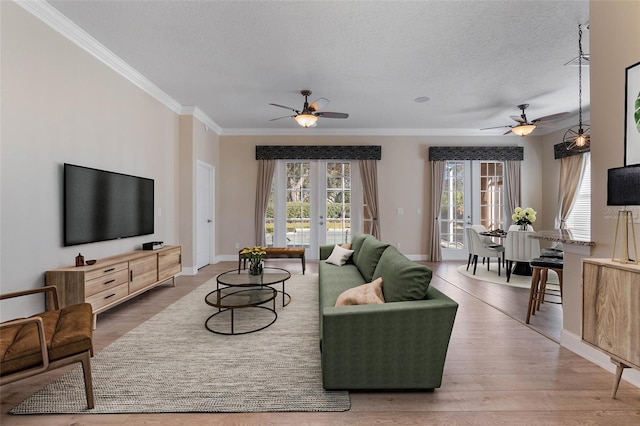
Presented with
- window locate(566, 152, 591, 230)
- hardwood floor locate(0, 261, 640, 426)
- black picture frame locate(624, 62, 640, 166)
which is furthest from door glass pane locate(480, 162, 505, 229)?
black picture frame locate(624, 62, 640, 166)

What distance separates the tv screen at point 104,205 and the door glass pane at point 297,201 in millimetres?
2963

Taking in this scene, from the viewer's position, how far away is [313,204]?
6.66 meters

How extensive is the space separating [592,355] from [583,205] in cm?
470

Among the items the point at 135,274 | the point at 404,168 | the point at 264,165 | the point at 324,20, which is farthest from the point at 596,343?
the point at 264,165

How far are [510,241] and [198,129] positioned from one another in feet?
19.1

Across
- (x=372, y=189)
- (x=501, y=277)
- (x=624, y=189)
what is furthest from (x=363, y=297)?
(x=372, y=189)

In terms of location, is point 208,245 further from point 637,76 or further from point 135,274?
point 637,76

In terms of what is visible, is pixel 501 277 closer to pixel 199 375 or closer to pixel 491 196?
pixel 491 196

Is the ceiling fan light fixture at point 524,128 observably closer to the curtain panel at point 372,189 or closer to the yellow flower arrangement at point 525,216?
the yellow flower arrangement at point 525,216

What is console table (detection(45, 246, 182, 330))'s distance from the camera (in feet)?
8.78

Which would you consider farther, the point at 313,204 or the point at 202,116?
the point at 313,204

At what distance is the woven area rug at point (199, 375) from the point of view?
1771mm

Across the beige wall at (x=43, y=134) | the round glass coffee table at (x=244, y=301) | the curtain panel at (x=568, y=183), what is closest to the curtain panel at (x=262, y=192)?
the beige wall at (x=43, y=134)

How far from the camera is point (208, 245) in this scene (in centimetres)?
617
